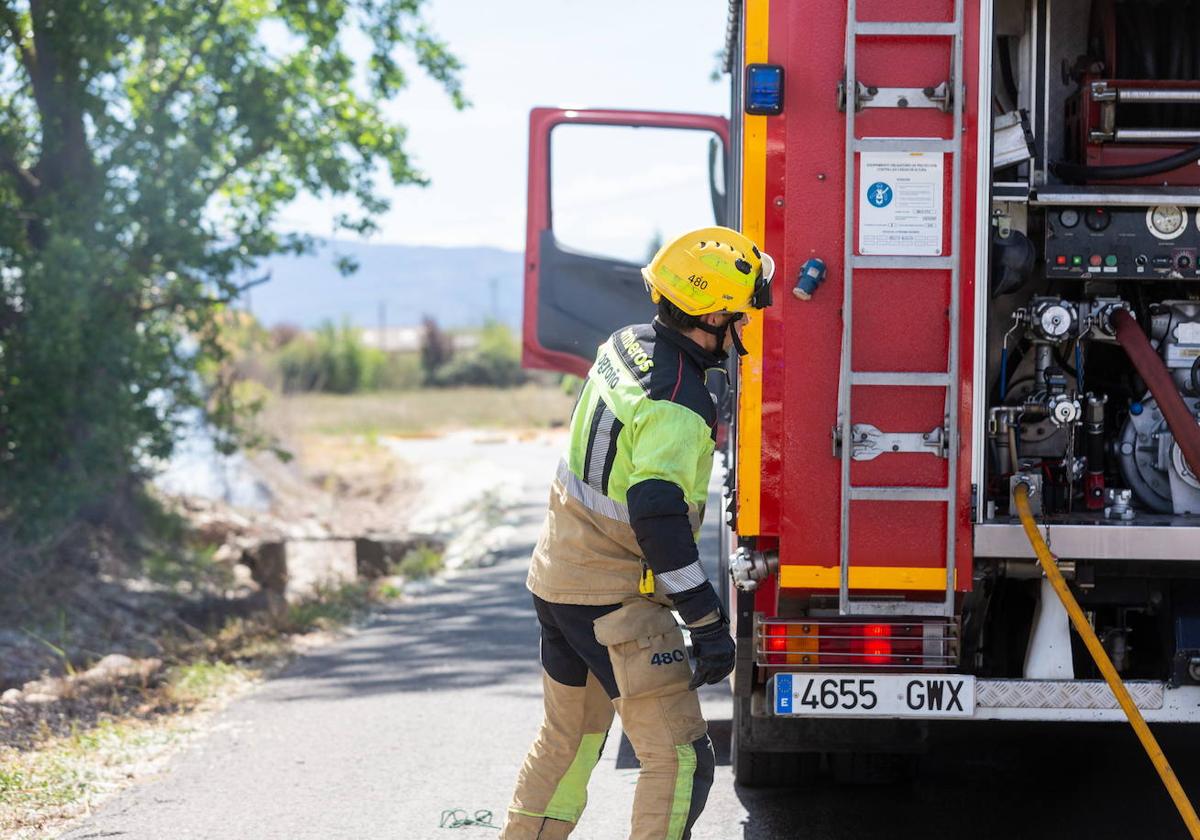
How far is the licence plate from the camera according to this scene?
4.28m

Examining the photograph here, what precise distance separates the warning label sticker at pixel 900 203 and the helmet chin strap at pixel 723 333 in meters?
0.45

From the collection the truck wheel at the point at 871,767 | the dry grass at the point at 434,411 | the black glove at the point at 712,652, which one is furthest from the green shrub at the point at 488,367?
the black glove at the point at 712,652

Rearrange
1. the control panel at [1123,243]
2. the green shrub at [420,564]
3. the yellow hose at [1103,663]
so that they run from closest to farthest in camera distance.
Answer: the yellow hose at [1103,663], the control panel at [1123,243], the green shrub at [420,564]

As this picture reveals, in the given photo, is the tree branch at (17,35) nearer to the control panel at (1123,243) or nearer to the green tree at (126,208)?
the green tree at (126,208)

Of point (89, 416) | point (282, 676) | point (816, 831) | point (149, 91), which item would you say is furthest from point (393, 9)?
point (816, 831)

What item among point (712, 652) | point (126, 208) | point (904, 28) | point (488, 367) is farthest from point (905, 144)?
point (488, 367)

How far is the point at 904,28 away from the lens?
4.24m

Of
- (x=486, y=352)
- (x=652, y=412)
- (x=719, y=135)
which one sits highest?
(x=719, y=135)

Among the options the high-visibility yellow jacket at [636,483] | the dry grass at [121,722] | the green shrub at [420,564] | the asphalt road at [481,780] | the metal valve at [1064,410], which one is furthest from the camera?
the green shrub at [420,564]

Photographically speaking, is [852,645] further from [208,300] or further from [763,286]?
[208,300]

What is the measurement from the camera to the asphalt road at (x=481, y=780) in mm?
5234

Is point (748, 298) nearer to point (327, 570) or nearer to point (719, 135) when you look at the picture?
point (719, 135)

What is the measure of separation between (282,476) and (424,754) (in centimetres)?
1352

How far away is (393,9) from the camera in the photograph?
508 inches
